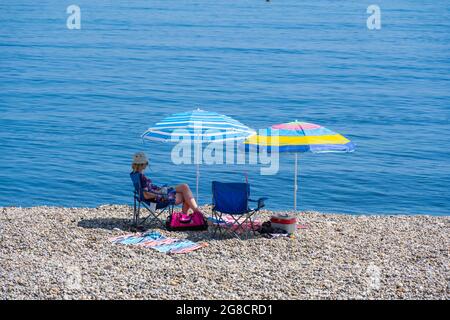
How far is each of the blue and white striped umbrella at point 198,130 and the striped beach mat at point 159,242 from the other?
1496 millimetres

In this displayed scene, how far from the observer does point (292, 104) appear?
A: 106 feet

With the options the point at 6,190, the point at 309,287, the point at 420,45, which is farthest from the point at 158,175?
the point at 420,45

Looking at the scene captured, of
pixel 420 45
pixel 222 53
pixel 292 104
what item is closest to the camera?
pixel 292 104

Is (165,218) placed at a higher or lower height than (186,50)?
lower

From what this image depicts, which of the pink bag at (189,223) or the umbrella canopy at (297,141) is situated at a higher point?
the umbrella canopy at (297,141)

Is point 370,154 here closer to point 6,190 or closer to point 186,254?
point 6,190

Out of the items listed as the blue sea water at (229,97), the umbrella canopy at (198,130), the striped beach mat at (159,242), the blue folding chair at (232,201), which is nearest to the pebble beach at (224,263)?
the striped beach mat at (159,242)

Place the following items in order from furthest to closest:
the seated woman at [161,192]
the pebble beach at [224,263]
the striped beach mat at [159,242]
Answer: the seated woman at [161,192]
the striped beach mat at [159,242]
the pebble beach at [224,263]

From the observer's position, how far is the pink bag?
40.3 ft

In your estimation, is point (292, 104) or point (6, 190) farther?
point (292, 104)

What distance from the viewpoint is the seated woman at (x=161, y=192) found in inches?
488

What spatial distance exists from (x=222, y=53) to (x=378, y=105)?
574 inches

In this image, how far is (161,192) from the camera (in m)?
12.4

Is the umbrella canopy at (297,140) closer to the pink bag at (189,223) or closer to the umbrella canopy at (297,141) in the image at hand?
the umbrella canopy at (297,141)
